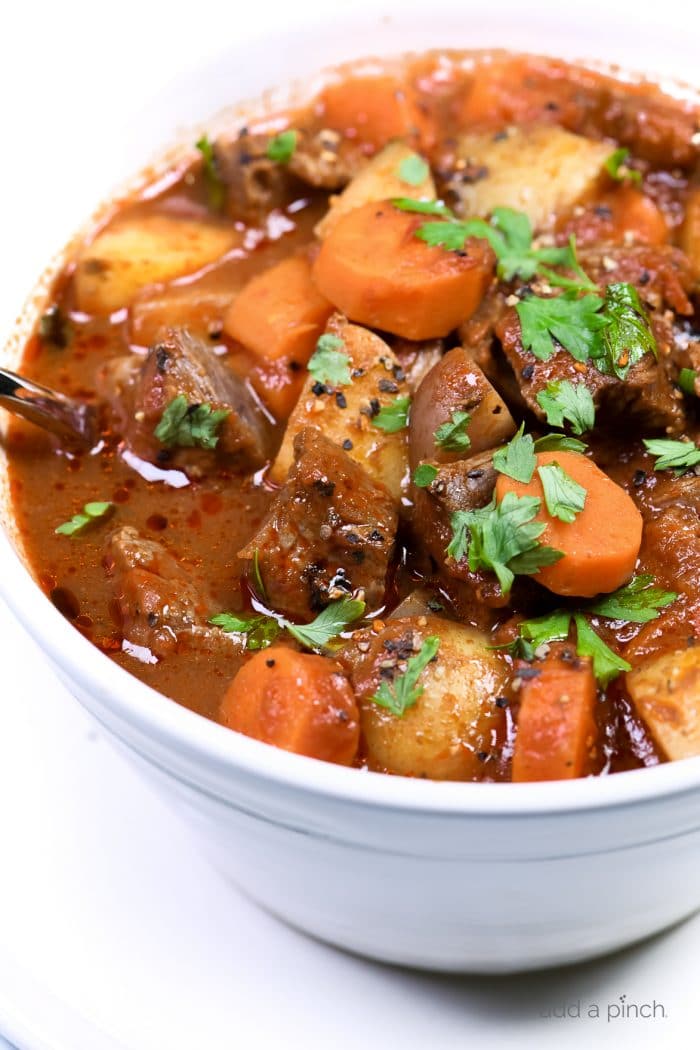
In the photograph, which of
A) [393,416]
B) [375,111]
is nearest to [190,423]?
[393,416]

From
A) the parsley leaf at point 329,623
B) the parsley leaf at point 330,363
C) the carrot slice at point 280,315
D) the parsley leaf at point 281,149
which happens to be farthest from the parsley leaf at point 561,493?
the parsley leaf at point 281,149

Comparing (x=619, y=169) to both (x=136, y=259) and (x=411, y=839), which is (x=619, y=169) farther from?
(x=411, y=839)

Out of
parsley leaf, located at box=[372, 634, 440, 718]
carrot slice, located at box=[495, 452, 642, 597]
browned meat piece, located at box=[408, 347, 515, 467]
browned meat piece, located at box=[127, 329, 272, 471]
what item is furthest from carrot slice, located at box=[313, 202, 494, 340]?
parsley leaf, located at box=[372, 634, 440, 718]

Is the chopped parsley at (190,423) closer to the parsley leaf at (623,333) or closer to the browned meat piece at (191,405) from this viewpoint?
the browned meat piece at (191,405)

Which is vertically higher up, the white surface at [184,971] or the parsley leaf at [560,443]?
the parsley leaf at [560,443]

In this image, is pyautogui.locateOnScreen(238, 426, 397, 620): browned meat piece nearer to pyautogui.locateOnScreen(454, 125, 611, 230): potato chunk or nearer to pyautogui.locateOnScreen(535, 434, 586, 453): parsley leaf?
pyautogui.locateOnScreen(535, 434, 586, 453): parsley leaf

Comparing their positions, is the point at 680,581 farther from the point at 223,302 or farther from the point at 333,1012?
the point at 223,302

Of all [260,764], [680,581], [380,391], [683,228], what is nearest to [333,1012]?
[260,764]
